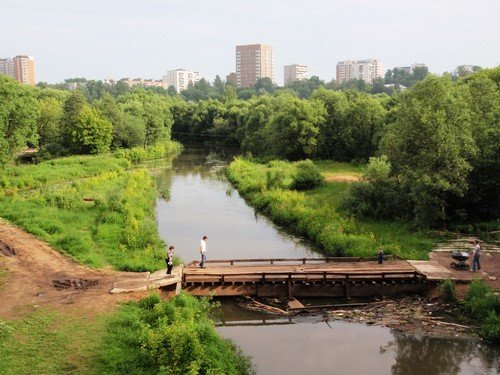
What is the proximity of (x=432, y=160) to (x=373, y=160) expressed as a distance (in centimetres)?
696

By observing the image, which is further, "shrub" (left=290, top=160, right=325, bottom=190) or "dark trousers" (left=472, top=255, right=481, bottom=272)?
"shrub" (left=290, top=160, right=325, bottom=190)

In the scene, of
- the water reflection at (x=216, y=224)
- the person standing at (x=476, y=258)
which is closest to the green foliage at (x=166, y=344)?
the water reflection at (x=216, y=224)

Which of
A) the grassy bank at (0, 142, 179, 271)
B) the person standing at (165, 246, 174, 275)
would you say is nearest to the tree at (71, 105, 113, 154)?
the grassy bank at (0, 142, 179, 271)

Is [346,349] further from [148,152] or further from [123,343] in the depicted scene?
[148,152]

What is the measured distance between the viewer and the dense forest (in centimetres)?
3078

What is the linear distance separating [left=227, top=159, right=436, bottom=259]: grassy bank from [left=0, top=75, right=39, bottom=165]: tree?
2457 centimetres

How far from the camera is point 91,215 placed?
3575 cm

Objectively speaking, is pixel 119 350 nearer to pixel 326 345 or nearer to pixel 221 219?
pixel 326 345

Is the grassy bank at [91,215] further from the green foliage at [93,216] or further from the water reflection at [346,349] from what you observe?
the water reflection at [346,349]

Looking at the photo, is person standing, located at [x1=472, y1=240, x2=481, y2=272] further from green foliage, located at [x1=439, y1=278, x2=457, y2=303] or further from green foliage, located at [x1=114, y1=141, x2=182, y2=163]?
green foliage, located at [x1=114, y1=141, x2=182, y2=163]

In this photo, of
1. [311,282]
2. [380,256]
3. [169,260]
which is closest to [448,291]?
[380,256]

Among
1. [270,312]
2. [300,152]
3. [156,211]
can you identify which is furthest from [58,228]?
[300,152]

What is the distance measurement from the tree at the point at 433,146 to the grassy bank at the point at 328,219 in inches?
93.7

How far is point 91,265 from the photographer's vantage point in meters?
25.8
